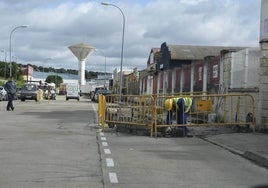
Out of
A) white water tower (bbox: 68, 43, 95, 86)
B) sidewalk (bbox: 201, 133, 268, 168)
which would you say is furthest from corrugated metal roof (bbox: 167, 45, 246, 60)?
white water tower (bbox: 68, 43, 95, 86)

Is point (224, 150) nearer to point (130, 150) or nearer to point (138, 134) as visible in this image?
point (130, 150)

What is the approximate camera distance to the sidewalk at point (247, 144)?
11727 millimetres

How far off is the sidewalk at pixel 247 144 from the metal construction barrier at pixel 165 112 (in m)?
1.14

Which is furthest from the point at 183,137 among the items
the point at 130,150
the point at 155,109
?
the point at 130,150

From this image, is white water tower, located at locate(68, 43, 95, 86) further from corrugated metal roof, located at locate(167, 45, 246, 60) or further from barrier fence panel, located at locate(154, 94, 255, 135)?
barrier fence panel, located at locate(154, 94, 255, 135)

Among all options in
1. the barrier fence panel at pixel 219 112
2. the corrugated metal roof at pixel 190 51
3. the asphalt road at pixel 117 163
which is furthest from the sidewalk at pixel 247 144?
the corrugated metal roof at pixel 190 51

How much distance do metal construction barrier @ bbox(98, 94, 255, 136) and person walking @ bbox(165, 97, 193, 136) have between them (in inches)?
5.9

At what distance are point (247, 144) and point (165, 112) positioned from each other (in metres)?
3.75

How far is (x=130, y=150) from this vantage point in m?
13.2

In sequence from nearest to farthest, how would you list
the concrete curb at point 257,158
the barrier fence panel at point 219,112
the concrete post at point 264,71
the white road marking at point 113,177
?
the white road marking at point 113,177 → the concrete curb at point 257,158 → the concrete post at point 264,71 → the barrier fence panel at point 219,112

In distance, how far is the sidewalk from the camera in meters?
11.7

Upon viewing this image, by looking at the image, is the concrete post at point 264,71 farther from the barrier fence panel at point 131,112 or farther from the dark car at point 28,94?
the dark car at point 28,94

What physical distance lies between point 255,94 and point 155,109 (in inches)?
147

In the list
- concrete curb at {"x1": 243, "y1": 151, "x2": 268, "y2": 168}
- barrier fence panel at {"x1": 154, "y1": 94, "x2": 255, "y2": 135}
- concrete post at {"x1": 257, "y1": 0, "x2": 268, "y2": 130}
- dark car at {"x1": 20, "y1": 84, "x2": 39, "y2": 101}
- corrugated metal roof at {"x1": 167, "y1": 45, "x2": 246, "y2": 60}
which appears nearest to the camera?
concrete curb at {"x1": 243, "y1": 151, "x2": 268, "y2": 168}
